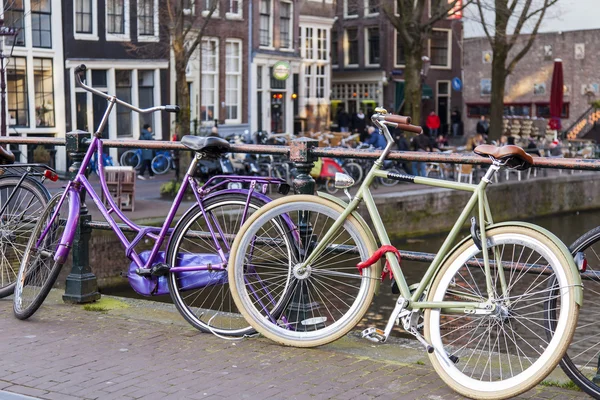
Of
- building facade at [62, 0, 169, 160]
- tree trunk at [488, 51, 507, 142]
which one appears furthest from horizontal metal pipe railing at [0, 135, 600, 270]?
tree trunk at [488, 51, 507, 142]

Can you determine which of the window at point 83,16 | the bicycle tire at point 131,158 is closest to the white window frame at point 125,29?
the window at point 83,16

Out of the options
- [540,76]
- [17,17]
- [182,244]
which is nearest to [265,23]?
[17,17]

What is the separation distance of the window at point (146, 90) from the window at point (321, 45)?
1326 centimetres

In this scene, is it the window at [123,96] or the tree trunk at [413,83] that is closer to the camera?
the tree trunk at [413,83]

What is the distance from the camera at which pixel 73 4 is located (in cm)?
2450

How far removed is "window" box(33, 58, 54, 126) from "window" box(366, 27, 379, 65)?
22.7 m

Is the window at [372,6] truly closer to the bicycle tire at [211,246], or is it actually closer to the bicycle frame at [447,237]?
the bicycle tire at [211,246]

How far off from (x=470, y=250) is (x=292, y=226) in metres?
0.94

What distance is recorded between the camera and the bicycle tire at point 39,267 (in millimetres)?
5188

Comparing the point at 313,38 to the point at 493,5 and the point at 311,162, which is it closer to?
the point at 493,5

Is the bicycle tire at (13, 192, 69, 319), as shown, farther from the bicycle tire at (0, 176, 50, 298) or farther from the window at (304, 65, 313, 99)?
the window at (304, 65, 313, 99)

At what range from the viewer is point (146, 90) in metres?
27.0

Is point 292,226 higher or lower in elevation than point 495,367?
higher

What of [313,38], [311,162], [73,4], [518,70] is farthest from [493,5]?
[311,162]
